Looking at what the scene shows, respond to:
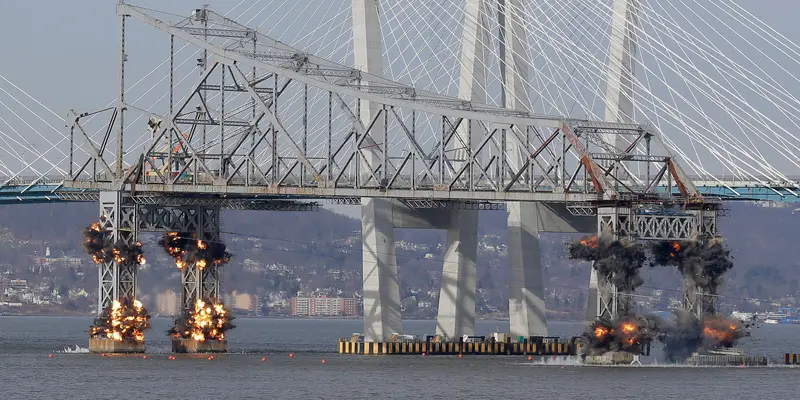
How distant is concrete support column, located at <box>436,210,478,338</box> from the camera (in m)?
134

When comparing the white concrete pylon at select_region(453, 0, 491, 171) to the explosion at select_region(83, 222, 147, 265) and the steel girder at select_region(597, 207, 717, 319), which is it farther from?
the explosion at select_region(83, 222, 147, 265)

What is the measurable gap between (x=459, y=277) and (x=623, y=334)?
1117 inches

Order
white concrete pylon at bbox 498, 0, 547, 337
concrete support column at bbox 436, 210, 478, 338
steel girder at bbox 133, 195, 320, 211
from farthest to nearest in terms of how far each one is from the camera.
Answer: concrete support column at bbox 436, 210, 478, 338 < white concrete pylon at bbox 498, 0, 547, 337 < steel girder at bbox 133, 195, 320, 211

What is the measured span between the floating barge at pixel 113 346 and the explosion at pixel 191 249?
21.0ft

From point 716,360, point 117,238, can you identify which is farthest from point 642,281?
point 117,238

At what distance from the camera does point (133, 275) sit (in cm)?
12531

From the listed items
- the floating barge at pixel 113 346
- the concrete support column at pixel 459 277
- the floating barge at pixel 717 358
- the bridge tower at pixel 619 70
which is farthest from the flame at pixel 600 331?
the floating barge at pixel 113 346

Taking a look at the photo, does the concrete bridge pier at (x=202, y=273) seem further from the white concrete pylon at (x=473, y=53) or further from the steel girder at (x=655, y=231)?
the steel girder at (x=655, y=231)

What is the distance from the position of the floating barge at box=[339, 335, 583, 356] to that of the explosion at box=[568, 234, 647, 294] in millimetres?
22754

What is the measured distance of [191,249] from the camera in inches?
5089

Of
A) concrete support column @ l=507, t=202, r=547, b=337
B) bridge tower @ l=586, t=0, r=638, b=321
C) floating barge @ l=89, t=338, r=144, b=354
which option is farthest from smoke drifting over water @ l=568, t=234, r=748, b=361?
floating barge @ l=89, t=338, r=144, b=354

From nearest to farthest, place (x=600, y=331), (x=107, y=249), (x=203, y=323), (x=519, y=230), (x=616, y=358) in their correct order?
(x=600, y=331) → (x=616, y=358) → (x=107, y=249) → (x=203, y=323) → (x=519, y=230)

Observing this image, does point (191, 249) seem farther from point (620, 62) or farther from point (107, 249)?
point (620, 62)

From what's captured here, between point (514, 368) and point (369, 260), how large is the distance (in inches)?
671
